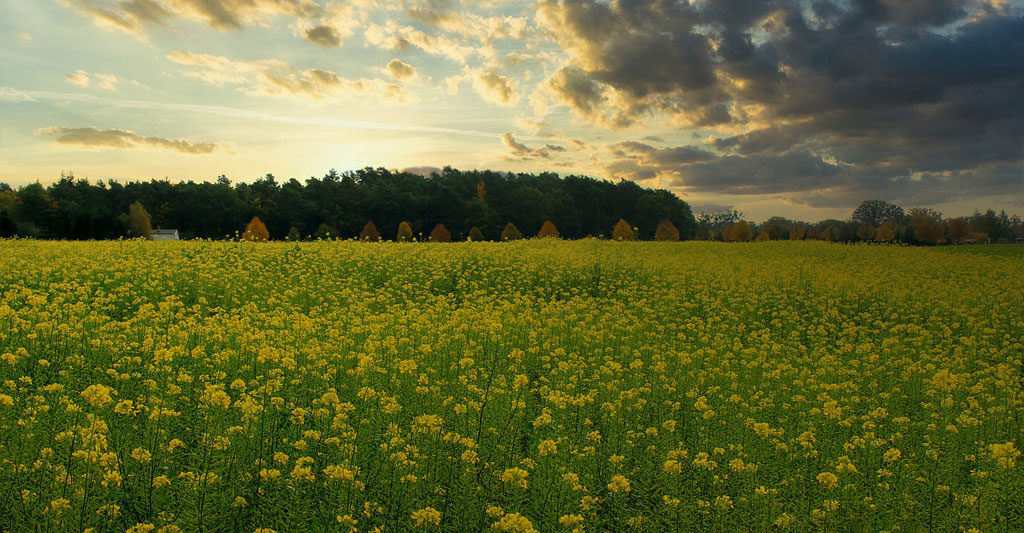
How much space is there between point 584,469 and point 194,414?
4612 mm

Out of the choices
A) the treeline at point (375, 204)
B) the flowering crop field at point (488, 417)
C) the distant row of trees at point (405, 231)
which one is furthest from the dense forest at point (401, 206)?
the flowering crop field at point (488, 417)

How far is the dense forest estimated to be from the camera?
82.6 meters

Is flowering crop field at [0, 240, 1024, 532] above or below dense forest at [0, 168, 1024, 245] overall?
below

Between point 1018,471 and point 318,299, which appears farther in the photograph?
point 318,299

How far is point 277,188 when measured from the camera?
93.6 meters

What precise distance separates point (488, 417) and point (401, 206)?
8106 cm

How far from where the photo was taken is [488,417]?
713 centimetres

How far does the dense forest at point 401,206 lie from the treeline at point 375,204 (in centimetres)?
16

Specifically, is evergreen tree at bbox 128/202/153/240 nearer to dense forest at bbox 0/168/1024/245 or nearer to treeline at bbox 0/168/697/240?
dense forest at bbox 0/168/1024/245

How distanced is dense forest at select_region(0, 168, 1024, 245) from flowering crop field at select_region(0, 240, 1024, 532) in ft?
199

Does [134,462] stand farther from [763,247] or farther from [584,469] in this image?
[763,247]

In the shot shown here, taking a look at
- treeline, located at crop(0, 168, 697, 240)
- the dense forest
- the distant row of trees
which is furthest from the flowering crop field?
treeline, located at crop(0, 168, 697, 240)

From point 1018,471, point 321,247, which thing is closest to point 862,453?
point 1018,471

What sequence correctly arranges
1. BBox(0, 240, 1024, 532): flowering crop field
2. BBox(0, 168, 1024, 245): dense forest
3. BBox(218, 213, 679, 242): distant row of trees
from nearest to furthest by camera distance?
BBox(0, 240, 1024, 532): flowering crop field → BBox(218, 213, 679, 242): distant row of trees → BBox(0, 168, 1024, 245): dense forest
